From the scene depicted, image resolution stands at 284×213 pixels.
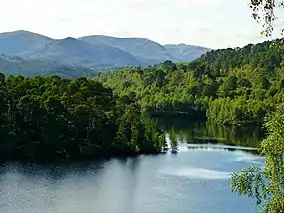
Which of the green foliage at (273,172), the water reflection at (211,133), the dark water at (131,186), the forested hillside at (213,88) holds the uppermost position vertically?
the forested hillside at (213,88)

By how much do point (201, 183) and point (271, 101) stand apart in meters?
49.6

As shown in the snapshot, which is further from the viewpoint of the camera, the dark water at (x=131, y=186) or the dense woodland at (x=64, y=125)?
the dense woodland at (x=64, y=125)

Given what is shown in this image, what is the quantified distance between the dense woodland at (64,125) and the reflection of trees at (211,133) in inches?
341

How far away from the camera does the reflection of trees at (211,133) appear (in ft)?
205

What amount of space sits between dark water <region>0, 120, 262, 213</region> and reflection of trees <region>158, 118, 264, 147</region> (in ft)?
35.6

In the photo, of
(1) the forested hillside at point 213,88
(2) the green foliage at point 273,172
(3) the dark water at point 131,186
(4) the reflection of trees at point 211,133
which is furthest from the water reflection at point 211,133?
Result: (2) the green foliage at point 273,172

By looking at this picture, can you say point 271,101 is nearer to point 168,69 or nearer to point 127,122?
point 127,122

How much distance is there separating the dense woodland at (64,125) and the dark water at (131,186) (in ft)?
14.1

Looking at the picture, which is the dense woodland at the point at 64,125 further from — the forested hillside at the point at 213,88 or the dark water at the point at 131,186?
the forested hillside at the point at 213,88

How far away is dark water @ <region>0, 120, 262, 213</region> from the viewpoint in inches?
1236

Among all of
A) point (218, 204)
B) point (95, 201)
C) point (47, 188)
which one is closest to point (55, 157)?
point (47, 188)

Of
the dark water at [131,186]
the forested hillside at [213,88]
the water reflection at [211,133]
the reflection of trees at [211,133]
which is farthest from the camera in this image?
the forested hillside at [213,88]

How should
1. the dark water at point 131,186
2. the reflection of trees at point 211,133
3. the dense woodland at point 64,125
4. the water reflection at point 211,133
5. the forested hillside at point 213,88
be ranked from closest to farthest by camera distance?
the dark water at point 131,186, the dense woodland at point 64,125, the water reflection at point 211,133, the reflection of trees at point 211,133, the forested hillside at point 213,88

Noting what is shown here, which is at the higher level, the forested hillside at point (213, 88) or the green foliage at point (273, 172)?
the forested hillside at point (213, 88)
